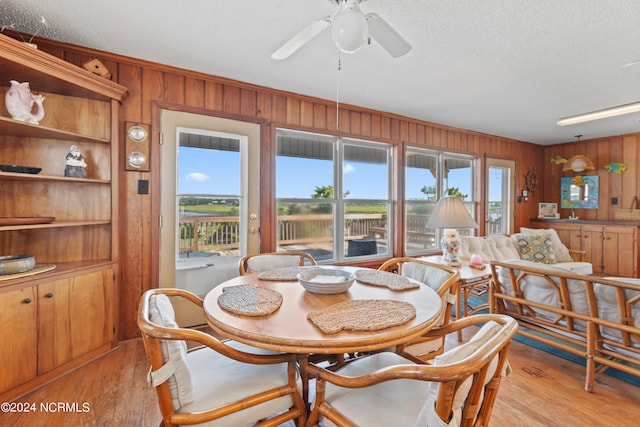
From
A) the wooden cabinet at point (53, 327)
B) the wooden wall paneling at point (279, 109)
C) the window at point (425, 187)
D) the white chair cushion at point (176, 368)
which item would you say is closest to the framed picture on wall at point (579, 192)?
the window at point (425, 187)

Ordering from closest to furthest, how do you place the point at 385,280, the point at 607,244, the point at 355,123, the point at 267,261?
1. the point at 385,280
2. the point at 267,261
3. the point at 355,123
4. the point at 607,244

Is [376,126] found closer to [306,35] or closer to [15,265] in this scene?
[306,35]

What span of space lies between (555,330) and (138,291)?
348 centimetres

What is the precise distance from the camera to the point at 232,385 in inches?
50.9

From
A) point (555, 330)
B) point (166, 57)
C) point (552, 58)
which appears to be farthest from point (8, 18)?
point (555, 330)

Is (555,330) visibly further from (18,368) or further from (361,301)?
(18,368)

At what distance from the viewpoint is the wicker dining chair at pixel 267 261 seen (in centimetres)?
246

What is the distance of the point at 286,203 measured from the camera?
12.2 ft

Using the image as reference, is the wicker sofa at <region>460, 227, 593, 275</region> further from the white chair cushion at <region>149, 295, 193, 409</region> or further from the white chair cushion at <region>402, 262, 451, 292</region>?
the white chair cushion at <region>149, 295, 193, 409</region>

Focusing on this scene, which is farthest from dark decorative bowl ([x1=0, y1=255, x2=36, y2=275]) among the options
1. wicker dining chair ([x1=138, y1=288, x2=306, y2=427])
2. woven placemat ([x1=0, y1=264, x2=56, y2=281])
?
wicker dining chair ([x1=138, y1=288, x2=306, y2=427])

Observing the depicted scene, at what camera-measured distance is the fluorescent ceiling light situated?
3617 mm

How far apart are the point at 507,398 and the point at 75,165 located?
3490 mm

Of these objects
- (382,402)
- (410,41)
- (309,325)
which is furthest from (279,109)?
(382,402)

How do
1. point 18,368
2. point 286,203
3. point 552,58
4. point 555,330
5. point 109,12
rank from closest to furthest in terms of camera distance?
1. point 18,368
2. point 109,12
3. point 555,330
4. point 552,58
5. point 286,203
